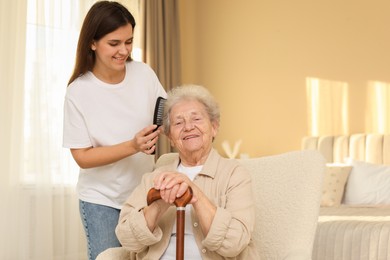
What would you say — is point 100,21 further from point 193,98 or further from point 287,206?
point 287,206

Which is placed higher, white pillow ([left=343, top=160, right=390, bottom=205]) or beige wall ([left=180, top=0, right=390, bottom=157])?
beige wall ([left=180, top=0, right=390, bottom=157])

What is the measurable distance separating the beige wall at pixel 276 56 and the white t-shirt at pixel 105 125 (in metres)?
3.61

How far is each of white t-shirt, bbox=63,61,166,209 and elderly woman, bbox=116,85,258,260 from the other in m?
0.22

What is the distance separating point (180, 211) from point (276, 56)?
485 centimetres

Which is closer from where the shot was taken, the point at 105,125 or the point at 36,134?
the point at 105,125

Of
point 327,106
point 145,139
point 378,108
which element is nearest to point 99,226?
point 145,139

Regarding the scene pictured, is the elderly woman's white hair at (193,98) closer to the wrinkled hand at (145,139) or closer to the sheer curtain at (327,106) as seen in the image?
the wrinkled hand at (145,139)

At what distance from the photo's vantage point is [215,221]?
7.16 feet

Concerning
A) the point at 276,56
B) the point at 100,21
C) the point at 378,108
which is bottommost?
the point at 378,108

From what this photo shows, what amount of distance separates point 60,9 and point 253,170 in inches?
154

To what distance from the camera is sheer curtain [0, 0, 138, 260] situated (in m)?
5.67

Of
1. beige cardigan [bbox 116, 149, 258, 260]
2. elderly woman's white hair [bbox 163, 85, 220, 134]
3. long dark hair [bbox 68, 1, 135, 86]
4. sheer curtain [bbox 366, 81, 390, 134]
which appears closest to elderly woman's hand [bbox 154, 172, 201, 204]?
beige cardigan [bbox 116, 149, 258, 260]

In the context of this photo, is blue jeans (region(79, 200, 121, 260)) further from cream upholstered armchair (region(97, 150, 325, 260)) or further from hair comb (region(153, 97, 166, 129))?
hair comb (region(153, 97, 166, 129))

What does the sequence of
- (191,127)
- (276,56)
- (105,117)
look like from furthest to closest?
(276,56)
(105,117)
(191,127)
